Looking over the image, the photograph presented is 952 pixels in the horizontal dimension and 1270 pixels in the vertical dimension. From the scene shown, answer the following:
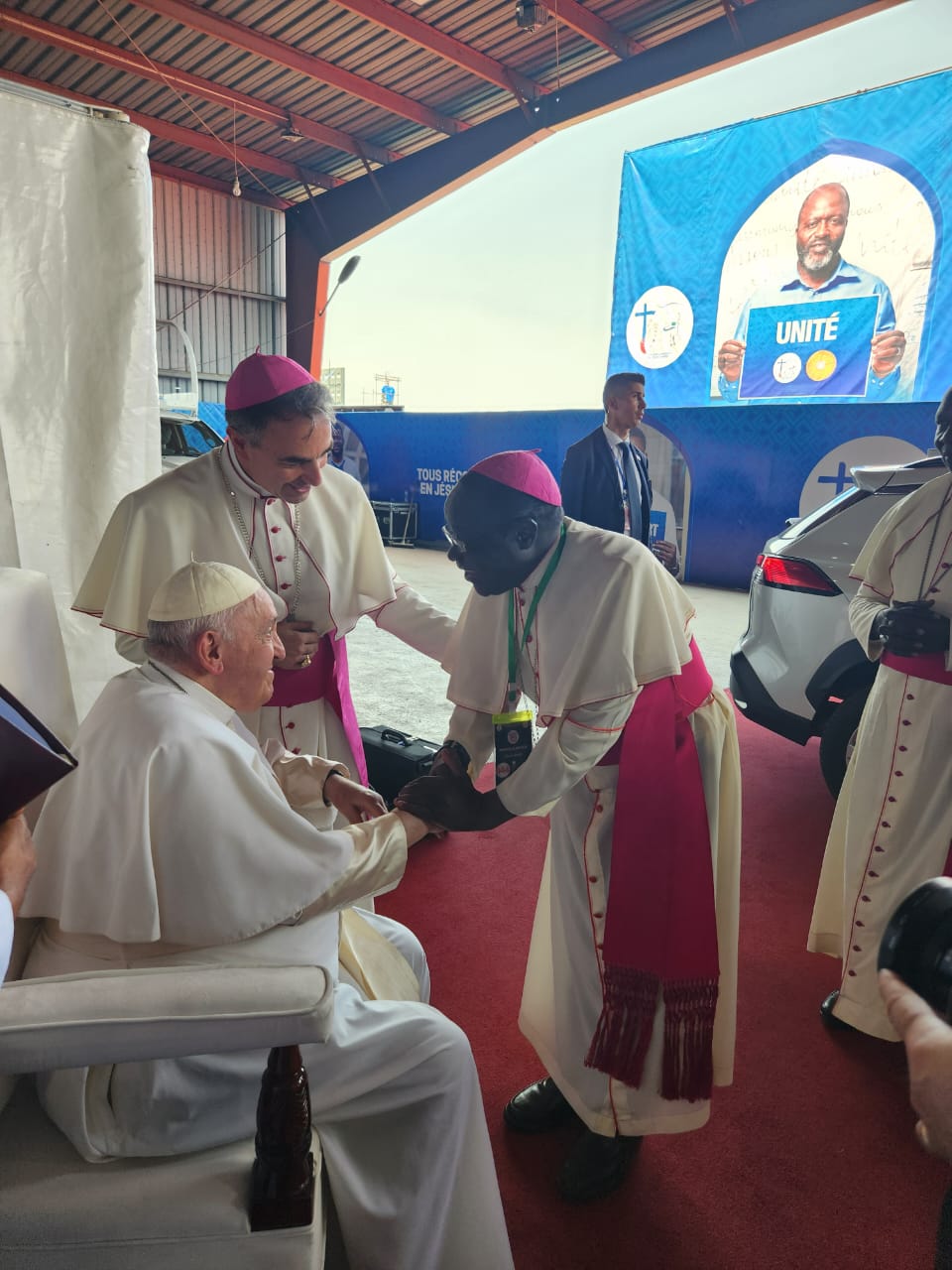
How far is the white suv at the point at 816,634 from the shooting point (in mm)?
3898

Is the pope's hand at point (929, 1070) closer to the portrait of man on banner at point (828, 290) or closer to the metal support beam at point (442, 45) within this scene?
Result: the portrait of man on banner at point (828, 290)

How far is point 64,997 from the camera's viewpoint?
121 cm

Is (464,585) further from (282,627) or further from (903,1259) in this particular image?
(903,1259)

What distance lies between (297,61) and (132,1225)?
12.2 metres

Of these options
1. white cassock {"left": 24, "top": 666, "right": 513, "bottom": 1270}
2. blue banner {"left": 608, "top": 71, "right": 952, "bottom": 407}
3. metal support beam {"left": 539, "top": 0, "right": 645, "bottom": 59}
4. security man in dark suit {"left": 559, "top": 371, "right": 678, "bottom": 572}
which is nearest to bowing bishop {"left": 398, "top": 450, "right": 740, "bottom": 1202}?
white cassock {"left": 24, "top": 666, "right": 513, "bottom": 1270}

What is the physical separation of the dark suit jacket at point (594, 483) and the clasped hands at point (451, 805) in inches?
128

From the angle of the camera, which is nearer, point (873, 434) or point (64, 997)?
point (64, 997)

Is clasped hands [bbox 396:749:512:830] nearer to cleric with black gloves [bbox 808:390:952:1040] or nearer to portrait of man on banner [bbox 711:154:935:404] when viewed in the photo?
cleric with black gloves [bbox 808:390:952:1040]

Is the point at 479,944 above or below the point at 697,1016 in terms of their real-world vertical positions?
Answer: below

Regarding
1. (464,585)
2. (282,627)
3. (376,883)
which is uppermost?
(282,627)

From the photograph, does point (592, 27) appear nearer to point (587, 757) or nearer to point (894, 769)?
point (894, 769)

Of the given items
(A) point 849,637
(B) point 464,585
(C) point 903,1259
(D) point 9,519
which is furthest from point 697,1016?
(B) point 464,585

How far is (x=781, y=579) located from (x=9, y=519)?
10.8ft

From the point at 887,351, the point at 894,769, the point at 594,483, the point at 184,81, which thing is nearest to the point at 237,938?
the point at 894,769
